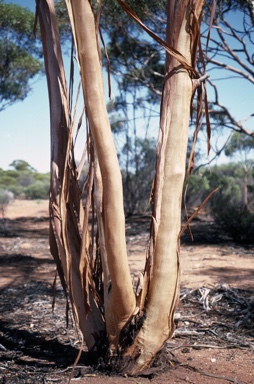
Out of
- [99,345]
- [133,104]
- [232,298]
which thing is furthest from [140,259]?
[133,104]

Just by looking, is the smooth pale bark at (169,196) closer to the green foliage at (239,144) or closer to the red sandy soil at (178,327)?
the red sandy soil at (178,327)

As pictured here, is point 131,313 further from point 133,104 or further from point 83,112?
point 133,104

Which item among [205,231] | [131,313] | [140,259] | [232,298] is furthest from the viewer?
[205,231]

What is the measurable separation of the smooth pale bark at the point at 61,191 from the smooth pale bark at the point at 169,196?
1.30 ft

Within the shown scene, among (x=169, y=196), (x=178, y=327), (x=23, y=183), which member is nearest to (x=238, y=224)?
(x=178, y=327)

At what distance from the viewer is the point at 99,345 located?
3396 mm

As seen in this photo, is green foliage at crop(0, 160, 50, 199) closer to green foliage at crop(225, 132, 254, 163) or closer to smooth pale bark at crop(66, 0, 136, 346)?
green foliage at crop(225, 132, 254, 163)

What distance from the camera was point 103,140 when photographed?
3.01 metres

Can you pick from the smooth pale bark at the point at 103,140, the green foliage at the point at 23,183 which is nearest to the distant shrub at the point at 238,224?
the smooth pale bark at the point at 103,140

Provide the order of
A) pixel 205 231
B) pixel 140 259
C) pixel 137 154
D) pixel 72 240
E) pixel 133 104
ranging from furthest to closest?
pixel 137 154, pixel 133 104, pixel 205 231, pixel 140 259, pixel 72 240

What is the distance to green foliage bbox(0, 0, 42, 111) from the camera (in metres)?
15.7

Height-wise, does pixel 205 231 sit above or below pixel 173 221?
below

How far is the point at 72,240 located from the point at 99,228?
30 cm

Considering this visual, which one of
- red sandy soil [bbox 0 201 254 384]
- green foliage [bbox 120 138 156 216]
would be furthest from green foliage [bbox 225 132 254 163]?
red sandy soil [bbox 0 201 254 384]
